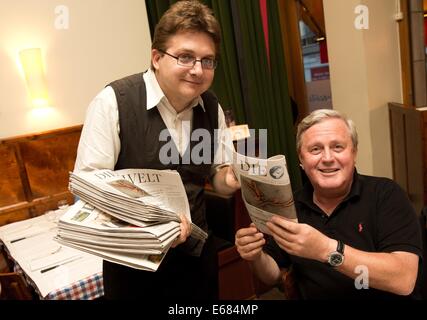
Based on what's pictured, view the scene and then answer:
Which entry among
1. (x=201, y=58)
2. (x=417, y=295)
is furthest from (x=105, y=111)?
(x=417, y=295)

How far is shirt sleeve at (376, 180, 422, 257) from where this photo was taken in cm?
107

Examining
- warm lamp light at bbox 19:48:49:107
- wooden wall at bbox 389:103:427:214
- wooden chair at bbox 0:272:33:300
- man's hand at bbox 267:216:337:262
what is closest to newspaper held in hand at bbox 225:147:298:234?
man's hand at bbox 267:216:337:262

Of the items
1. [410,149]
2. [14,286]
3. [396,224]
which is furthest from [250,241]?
[410,149]

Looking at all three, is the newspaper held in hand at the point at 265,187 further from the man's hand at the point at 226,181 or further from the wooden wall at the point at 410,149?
the wooden wall at the point at 410,149

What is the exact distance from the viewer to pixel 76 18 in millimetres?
2850

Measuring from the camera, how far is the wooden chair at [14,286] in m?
1.42

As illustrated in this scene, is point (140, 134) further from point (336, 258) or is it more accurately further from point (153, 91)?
point (336, 258)

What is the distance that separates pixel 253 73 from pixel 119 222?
2.42m

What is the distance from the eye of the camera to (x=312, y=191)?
1.30 m

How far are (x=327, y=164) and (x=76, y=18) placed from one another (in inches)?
96.4

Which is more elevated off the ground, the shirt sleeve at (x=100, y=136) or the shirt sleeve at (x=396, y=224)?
the shirt sleeve at (x=100, y=136)

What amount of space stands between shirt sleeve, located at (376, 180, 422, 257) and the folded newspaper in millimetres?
620

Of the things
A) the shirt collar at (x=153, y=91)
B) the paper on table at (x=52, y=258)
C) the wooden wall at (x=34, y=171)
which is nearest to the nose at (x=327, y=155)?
the shirt collar at (x=153, y=91)

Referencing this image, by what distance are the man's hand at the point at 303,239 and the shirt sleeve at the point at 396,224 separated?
245 millimetres
